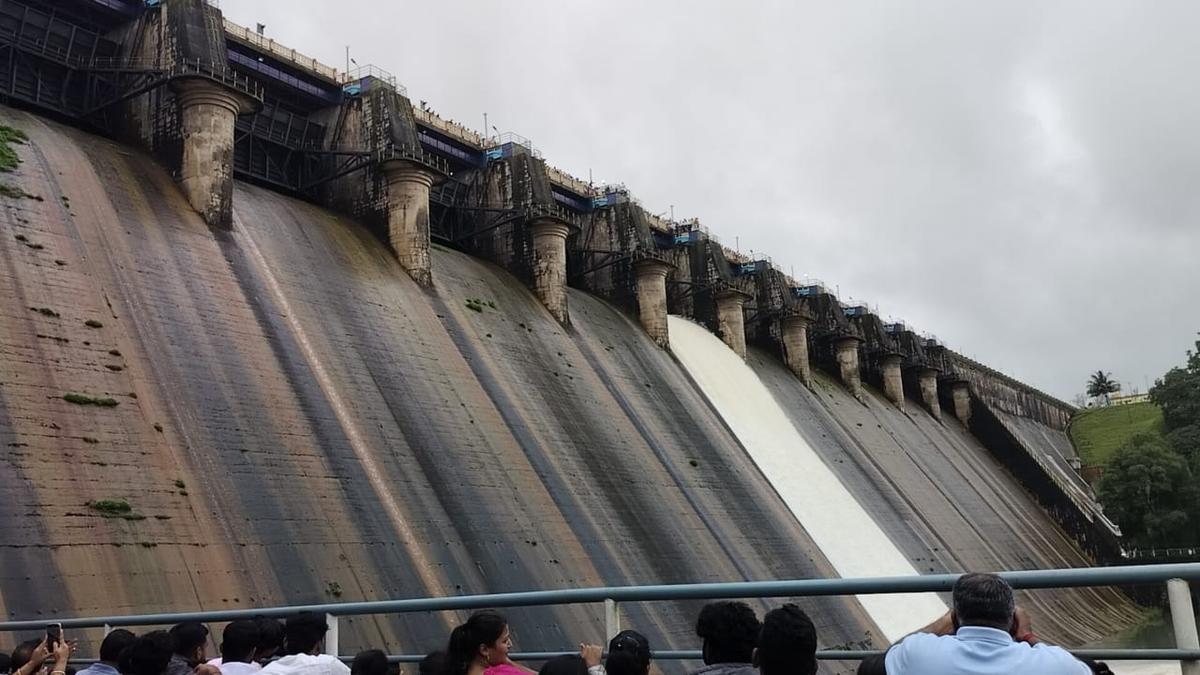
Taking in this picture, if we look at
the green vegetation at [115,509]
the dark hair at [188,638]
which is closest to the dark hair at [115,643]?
the dark hair at [188,638]

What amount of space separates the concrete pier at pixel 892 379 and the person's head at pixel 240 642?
4814 cm

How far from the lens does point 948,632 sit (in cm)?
306

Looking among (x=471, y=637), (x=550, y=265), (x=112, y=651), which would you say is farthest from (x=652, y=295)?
(x=471, y=637)

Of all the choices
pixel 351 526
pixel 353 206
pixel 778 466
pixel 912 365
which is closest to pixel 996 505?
pixel 912 365

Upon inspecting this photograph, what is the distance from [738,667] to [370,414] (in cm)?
1481

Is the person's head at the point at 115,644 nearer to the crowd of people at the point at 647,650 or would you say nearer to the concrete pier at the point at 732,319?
the crowd of people at the point at 647,650

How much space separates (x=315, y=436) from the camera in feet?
52.2

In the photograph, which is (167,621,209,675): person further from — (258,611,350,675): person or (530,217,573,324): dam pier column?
(530,217,573,324): dam pier column

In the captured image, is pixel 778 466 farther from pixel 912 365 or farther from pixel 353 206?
pixel 912 365

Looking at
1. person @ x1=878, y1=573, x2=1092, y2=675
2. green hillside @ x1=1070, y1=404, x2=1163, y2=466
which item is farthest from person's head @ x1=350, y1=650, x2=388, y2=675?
green hillside @ x1=1070, y1=404, x2=1163, y2=466

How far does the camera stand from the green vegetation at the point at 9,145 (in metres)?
16.2

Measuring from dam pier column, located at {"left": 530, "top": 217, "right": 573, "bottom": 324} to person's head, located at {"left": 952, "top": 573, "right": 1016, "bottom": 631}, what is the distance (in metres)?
25.7

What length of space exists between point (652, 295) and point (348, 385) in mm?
17874

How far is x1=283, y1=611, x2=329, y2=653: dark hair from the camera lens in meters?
4.64
